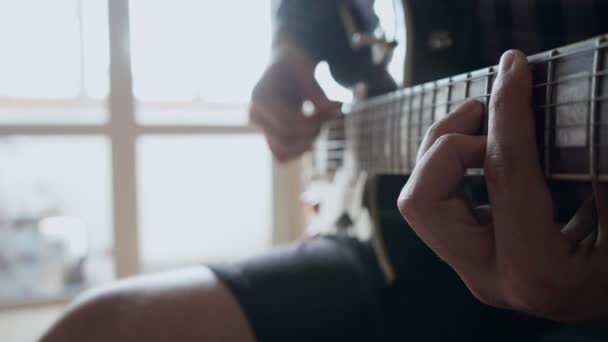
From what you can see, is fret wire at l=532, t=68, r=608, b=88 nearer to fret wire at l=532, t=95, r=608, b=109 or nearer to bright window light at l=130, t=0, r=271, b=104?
fret wire at l=532, t=95, r=608, b=109

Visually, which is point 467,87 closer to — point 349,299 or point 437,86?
point 437,86

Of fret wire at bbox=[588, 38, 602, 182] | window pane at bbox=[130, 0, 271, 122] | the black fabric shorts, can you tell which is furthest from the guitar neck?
window pane at bbox=[130, 0, 271, 122]

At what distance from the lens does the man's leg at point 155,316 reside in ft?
1.54

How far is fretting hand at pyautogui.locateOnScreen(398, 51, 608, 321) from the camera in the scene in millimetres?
270

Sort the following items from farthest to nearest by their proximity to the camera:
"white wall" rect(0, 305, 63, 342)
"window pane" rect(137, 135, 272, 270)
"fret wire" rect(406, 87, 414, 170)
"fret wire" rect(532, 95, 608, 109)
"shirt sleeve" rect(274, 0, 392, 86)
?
"window pane" rect(137, 135, 272, 270)
"white wall" rect(0, 305, 63, 342)
"shirt sleeve" rect(274, 0, 392, 86)
"fret wire" rect(406, 87, 414, 170)
"fret wire" rect(532, 95, 608, 109)

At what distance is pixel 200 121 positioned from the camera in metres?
1.40

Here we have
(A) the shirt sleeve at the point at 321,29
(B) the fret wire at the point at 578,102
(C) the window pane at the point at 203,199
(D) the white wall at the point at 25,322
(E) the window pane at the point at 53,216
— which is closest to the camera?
(B) the fret wire at the point at 578,102

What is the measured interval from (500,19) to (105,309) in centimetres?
45

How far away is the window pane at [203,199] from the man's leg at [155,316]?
34.5 inches

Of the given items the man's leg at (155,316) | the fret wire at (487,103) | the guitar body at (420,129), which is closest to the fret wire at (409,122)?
the guitar body at (420,129)

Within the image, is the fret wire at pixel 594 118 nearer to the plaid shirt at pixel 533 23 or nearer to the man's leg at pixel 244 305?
the plaid shirt at pixel 533 23

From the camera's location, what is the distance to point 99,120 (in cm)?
127

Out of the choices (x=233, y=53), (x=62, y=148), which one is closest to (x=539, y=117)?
(x=233, y=53)

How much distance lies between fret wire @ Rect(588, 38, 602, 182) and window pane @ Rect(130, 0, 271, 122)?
2.79 feet
